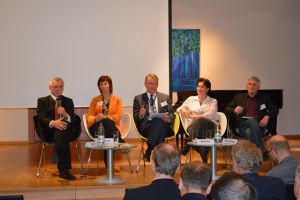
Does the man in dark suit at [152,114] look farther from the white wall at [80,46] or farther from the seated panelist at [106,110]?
the white wall at [80,46]

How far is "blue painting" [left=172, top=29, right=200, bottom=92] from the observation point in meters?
9.28

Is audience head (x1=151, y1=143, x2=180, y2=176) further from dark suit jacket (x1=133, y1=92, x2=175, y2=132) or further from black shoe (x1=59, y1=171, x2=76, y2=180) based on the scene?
dark suit jacket (x1=133, y1=92, x2=175, y2=132)

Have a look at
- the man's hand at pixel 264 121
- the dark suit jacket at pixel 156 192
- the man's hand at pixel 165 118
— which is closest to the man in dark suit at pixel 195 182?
the dark suit jacket at pixel 156 192

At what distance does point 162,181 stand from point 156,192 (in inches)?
4.5

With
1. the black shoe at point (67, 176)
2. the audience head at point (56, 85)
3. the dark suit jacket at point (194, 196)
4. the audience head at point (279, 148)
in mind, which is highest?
the audience head at point (56, 85)

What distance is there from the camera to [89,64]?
660cm

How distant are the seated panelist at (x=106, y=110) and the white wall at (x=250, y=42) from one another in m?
3.66

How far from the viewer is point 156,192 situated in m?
2.61

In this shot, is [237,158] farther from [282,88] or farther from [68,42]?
[282,88]

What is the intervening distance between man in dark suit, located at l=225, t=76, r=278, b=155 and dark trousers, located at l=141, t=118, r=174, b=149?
111 cm

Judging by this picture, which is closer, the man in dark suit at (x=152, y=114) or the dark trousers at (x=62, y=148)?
the dark trousers at (x=62, y=148)

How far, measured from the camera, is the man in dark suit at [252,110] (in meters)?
6.29

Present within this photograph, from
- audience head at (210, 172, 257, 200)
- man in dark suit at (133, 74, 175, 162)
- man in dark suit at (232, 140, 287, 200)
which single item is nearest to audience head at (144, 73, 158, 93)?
man in dark suit at (133, 74, 175, 162)

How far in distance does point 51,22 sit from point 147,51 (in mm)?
1405
